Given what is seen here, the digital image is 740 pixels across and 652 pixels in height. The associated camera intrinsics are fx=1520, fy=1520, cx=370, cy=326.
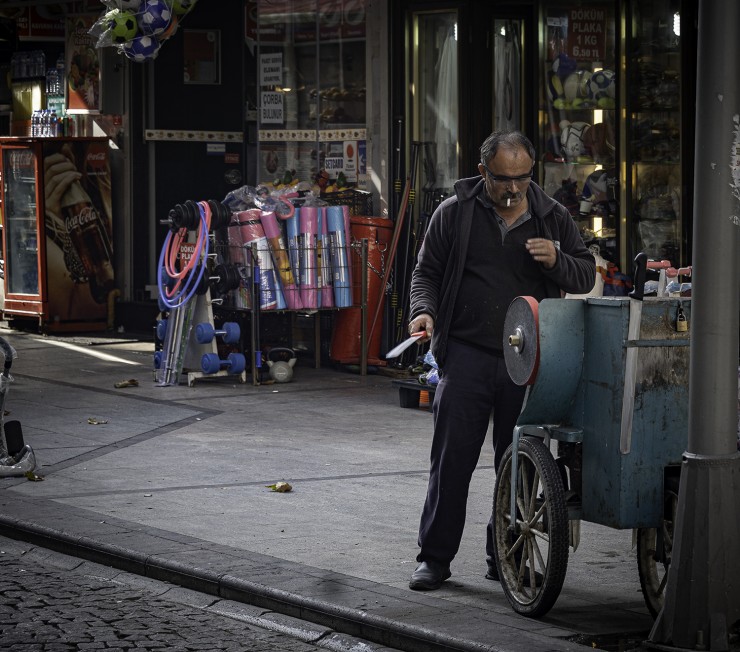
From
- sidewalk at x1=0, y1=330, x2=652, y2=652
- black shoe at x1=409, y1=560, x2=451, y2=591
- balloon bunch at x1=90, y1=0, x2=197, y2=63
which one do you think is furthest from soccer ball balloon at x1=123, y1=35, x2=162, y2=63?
black shoe at x1=409, y1=560, x2=451, y2=591

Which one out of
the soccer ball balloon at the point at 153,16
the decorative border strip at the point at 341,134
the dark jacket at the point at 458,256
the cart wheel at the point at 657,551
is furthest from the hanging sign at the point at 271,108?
the cart wheel at the point at 657,551

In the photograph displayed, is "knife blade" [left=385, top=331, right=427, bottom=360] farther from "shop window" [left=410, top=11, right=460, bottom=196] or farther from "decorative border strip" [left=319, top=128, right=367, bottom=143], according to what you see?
"decorative border strip" [left=319, top=128, right=367, bottom=143]

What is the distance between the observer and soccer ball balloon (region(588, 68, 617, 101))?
42.0 feet

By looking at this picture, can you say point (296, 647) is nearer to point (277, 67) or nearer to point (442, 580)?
point (442, 580)

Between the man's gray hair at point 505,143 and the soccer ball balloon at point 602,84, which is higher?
the soccer ball balloon at point 602,84

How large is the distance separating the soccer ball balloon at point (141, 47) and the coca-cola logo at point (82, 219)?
3883mm

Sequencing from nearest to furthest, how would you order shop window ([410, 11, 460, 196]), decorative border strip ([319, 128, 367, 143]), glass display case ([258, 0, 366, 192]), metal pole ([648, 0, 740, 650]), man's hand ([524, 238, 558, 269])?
metal pole ([648, 0, 740, 650]), man's hand ([524, 238, 558, 269]), shop window ([410, 11, 460, 196]), decorative border strip ([319, 128, 367, 143]), glass display case ([258, 0, 366, 192])

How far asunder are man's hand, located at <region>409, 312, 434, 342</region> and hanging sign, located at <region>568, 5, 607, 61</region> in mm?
7035

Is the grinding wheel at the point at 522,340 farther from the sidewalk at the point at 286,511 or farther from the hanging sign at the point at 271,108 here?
the hanging sign at the point at 271,108

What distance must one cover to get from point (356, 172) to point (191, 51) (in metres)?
3.77

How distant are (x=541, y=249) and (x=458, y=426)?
85 centimetres

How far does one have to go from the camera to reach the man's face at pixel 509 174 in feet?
20.4

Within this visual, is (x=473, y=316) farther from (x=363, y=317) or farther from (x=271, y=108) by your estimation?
(x=271, y=108)

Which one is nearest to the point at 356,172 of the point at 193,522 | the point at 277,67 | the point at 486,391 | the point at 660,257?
the point at 277,67
